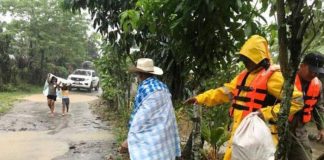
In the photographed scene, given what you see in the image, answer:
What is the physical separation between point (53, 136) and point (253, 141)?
29.5 ft

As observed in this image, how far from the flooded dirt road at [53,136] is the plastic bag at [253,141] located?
5.73 meters

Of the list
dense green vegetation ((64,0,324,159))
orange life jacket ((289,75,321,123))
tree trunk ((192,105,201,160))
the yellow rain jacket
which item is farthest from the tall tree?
tree trunk ((192,105,201,160))

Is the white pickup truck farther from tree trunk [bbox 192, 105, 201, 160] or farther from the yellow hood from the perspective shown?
the yellow hood

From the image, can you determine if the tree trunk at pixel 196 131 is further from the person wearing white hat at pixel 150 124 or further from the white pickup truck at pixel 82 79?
the white pickup truck at pixel 82 79

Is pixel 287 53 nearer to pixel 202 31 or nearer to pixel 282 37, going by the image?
pixel 282 37

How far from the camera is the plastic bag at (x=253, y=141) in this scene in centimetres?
356

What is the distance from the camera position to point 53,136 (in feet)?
38.8

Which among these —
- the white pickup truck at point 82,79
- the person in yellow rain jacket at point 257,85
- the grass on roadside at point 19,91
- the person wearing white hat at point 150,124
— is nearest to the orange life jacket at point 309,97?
the person in yellow rain jacket at point 257,85

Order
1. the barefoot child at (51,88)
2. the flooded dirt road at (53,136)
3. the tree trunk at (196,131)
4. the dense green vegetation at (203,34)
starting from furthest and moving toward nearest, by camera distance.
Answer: the barefoot child at (51,88), the flooded dirt road at (53,136), the tree trunk at (196,131), the dense green vegetation at (203,34)

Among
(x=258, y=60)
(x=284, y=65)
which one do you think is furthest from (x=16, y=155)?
(x=284, y=65)

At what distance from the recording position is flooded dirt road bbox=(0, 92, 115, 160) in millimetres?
9469

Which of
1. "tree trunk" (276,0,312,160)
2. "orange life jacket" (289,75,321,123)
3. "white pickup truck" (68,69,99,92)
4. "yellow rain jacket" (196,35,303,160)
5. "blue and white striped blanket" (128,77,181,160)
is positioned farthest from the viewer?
"white pickup truck" (68,69,99,92)

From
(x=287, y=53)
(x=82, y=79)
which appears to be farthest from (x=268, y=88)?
(x=82, y=79)

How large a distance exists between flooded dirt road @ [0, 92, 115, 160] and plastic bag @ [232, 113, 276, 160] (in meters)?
5.73
